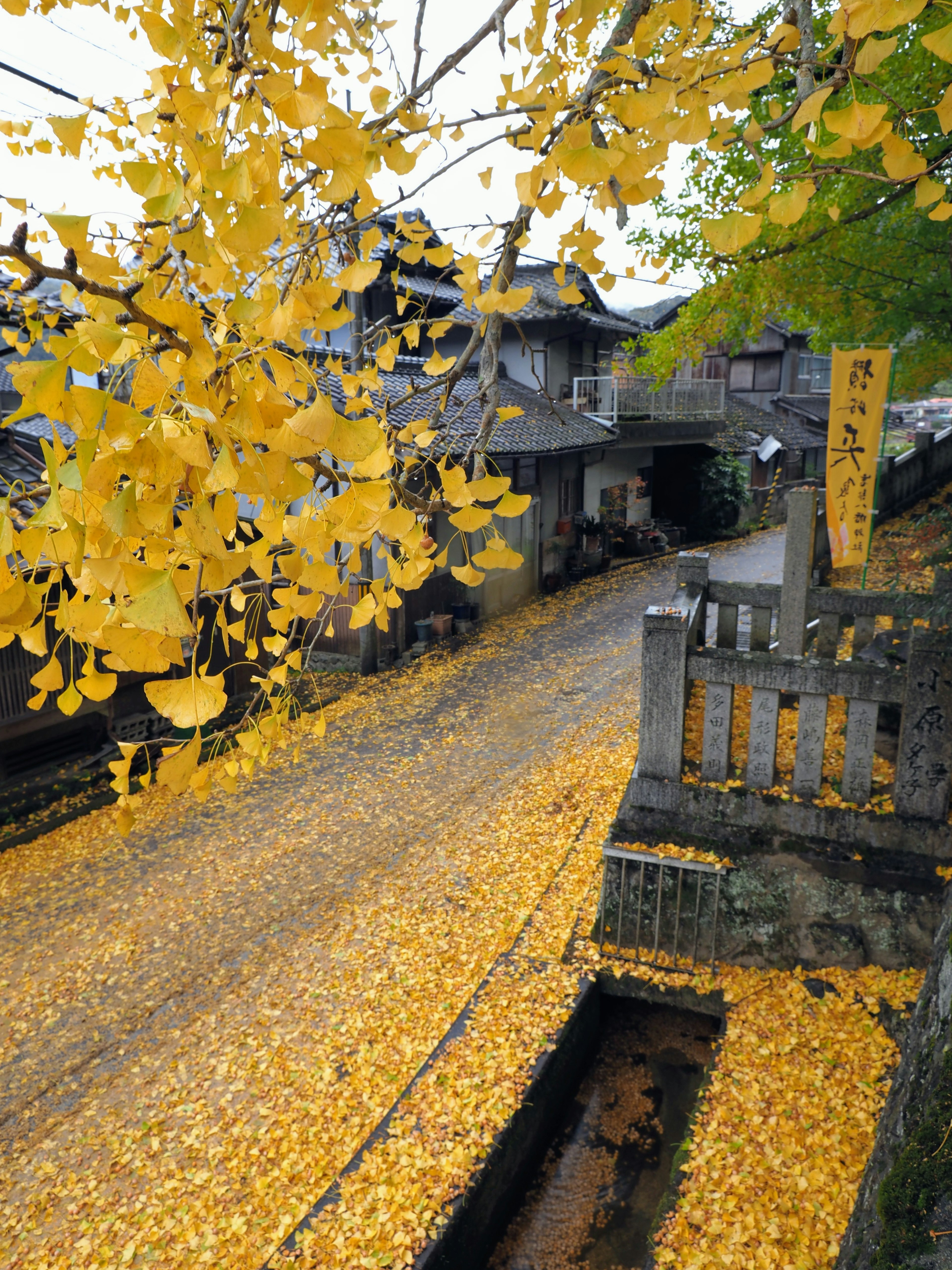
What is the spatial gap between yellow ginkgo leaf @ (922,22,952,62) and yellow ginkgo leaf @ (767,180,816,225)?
373 millimetres

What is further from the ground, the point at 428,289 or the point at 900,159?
the point at 428,289

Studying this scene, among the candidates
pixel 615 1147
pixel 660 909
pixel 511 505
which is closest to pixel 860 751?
pixel 660 909

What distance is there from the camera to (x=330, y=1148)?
4.88 meters

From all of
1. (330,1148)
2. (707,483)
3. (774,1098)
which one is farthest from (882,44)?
(707,483)

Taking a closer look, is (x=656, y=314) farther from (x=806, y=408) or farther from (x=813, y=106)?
(x=813, y=106)

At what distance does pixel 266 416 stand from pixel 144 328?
1.03 feet

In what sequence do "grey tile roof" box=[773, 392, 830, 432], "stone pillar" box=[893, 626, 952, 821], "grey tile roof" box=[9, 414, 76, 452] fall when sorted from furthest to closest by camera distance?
"grey tile roof" box=[773, 392, 830, 432]
"grey tile roof" box=[9, 414, 76, 452]
"stone pillar" box=[893, 626, 952, 821]

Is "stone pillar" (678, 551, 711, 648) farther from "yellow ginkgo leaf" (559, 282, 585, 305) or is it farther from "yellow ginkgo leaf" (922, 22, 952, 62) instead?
"yellow ginkgo leaf" (922, 22, 952, 62)

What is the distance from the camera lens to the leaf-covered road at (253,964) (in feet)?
15.6

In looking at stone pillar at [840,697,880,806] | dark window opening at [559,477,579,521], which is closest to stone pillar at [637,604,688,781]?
stone pillar at [840,697,880,806]

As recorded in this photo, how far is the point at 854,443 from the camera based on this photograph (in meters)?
10.8

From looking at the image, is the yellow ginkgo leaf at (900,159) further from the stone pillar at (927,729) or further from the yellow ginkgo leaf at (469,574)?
the stone pillar at (927,729)

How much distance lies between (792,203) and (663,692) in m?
4.35

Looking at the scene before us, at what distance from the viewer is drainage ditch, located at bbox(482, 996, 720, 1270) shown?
490 cm
